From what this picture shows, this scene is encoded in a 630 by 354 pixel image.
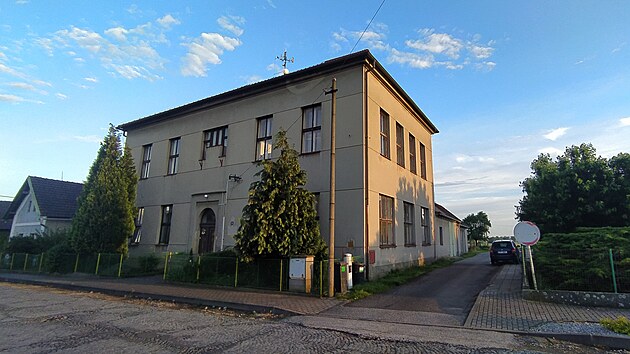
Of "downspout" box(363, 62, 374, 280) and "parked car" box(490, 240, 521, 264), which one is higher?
"downspout" box(363, 62, 374, 280)

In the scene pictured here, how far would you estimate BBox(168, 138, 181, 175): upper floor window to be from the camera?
67.9ft

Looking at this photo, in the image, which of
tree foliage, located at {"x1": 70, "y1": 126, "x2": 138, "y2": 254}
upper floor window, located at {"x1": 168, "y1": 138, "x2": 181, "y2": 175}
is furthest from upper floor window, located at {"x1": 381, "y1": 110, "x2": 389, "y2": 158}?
tree foliage, located at {"x1": 70, "y1": 126, "x2": 138, "y2": 254}

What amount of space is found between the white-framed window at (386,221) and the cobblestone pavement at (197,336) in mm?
7268

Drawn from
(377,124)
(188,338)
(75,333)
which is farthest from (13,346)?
(377,124)

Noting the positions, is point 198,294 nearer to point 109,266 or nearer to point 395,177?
point 109,266

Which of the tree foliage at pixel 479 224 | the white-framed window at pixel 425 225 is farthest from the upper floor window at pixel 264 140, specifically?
the tree foliage at pixel 479 224

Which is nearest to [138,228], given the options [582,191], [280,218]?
[280,218]

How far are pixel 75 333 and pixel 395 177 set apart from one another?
44.6 feet

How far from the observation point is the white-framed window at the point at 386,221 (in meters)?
14.9

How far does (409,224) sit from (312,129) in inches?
297

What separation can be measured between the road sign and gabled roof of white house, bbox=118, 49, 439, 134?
8.63 meters

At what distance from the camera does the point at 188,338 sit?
21.6 ft

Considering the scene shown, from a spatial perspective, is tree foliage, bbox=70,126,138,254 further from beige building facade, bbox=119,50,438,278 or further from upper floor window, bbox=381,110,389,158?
upper floor window, bbox=381,110,389,158

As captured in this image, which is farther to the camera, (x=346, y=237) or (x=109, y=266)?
(x=109, y=266)
